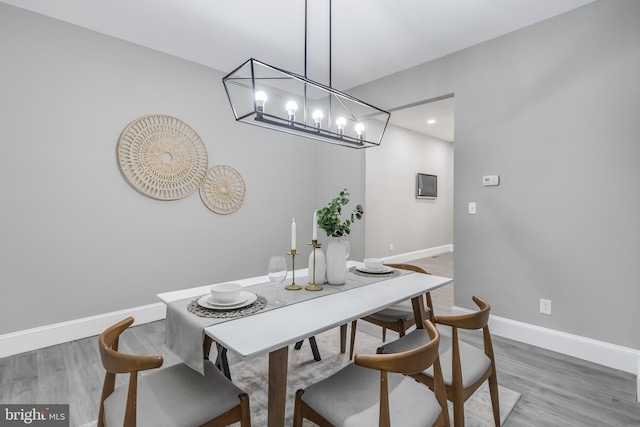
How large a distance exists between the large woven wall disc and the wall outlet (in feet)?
11.0

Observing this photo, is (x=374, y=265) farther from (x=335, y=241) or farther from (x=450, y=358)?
(x=450, y=358)

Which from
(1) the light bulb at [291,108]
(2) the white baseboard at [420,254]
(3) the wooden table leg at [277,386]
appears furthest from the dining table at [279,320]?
(2) the white baseboard at [420,254]

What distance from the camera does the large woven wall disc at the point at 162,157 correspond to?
2.87 metres

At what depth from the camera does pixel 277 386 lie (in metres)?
1.16

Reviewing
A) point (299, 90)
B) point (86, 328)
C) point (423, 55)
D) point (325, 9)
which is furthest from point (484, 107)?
point (86, 328)

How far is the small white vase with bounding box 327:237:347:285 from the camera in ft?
5.79

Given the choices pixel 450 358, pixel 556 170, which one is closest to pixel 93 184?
pixel 450 358

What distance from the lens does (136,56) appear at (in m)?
2.92

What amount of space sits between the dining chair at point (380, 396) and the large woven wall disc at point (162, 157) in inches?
101

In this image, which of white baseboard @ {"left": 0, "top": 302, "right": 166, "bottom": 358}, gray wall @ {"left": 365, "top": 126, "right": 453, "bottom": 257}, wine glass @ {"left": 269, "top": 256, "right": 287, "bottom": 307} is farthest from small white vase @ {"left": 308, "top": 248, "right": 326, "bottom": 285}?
gray wall @ {"left": 365, "top": 126, "right": 453, "bottom": 257}

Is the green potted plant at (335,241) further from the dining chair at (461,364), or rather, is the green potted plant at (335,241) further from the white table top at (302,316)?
the dining chair at (461,364)

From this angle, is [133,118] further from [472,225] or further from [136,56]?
[472,225]

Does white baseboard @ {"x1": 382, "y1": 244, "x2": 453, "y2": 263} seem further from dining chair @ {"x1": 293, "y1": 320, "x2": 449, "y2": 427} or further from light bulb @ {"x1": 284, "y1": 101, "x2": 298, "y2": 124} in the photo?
dining chair @ {"x1": 293, "y1": 320, "x2": 449, "y2": 427}

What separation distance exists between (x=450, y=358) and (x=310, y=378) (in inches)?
38.9
